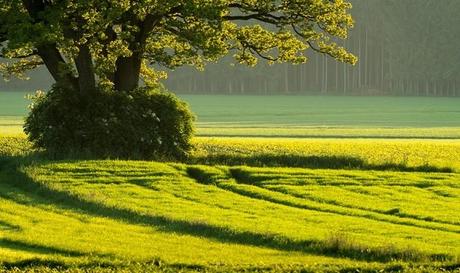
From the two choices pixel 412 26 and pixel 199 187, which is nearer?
pixel 199 187

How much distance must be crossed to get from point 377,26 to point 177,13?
145072 mm

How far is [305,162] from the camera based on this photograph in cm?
3888

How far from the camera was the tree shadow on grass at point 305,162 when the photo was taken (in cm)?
→ 3762

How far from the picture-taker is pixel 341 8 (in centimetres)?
4294

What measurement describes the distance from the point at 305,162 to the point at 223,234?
17.0 meters

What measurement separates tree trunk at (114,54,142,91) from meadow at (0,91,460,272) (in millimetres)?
3968

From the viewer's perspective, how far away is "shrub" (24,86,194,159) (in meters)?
38.0

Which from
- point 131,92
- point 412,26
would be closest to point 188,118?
point 131,92

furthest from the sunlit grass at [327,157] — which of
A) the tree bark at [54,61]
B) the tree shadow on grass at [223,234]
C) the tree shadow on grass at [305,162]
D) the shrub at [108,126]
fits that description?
the tree shadow on grass at [223,234]

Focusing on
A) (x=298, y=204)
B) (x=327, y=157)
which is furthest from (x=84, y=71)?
(x=298, y=204)

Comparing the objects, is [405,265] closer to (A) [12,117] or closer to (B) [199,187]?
(B) [199,187]

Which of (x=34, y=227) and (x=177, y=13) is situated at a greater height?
(x=177, y=13)

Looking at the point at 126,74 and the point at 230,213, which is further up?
the point at 126,74

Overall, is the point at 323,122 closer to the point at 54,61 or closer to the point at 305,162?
the point at 54,61
